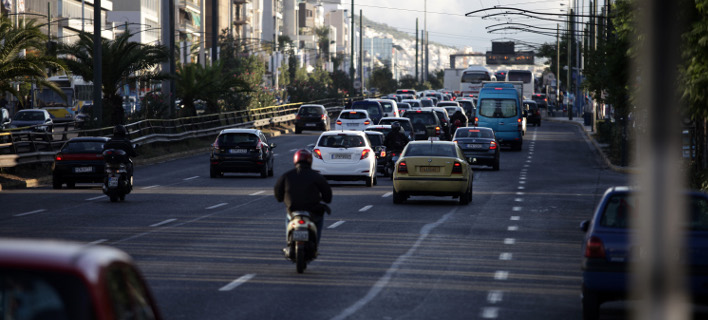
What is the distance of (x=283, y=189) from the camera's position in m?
13.9

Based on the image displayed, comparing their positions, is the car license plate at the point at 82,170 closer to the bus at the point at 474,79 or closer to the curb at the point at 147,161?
the curb at the point at 147,161

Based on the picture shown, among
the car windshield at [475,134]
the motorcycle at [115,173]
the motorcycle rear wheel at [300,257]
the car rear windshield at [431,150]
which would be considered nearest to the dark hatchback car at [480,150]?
the car windshield at [475,134]

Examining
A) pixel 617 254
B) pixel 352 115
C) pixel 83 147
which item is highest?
pixel 352 115

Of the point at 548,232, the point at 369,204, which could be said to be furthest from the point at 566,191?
the point at 548,232

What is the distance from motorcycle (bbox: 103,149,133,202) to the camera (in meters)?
24.7

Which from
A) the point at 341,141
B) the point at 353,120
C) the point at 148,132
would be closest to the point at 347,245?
the point at 341,141

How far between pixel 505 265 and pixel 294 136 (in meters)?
45.1

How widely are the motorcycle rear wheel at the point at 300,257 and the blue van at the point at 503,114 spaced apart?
3705 centimetres

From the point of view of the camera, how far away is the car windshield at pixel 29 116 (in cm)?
5600

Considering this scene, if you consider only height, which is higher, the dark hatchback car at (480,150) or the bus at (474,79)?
the bus at (474,79)

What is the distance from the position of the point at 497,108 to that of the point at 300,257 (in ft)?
130

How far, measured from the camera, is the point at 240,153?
33438 mm

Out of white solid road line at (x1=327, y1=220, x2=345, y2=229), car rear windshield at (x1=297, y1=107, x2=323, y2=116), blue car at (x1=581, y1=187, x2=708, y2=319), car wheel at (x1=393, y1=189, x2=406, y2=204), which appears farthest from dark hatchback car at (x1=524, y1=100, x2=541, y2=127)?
blue car at (x1=581, y1=187, x2=708, y2=319)

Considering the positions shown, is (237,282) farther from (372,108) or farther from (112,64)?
(372,108)
